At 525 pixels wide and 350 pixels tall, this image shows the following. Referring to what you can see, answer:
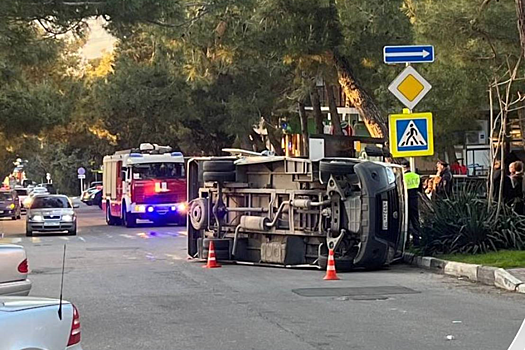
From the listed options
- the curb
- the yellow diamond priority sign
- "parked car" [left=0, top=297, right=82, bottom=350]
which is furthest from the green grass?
"parked car" [left=0, top=297, right=82, bottom=350]

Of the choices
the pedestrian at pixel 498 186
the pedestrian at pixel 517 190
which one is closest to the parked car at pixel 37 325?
the pedestrian at pixel 498 186

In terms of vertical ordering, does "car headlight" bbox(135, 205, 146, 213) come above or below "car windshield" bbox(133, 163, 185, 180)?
below

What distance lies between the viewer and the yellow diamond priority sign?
16.2 metres

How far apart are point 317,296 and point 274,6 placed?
447 inches

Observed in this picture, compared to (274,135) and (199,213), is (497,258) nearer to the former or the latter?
(199,213)

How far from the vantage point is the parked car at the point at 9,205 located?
4794 centimetres

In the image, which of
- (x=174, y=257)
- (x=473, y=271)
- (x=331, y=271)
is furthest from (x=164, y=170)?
(x=473, y=271)

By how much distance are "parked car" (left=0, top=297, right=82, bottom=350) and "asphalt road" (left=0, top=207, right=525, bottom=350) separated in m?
2.92

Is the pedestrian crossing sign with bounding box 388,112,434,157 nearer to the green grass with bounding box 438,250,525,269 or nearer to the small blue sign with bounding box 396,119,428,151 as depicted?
the small blue sign with bounding box 396,119,428,151

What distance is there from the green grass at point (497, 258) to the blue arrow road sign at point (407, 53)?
365 cm

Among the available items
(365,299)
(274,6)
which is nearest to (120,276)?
(365,299)

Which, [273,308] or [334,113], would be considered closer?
[273,308]

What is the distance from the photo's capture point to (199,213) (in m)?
17.6

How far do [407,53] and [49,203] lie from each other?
17431 millimetres
